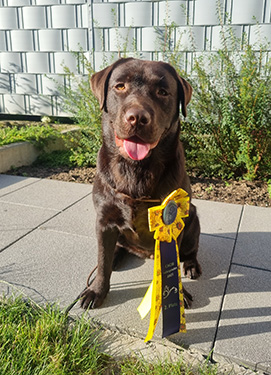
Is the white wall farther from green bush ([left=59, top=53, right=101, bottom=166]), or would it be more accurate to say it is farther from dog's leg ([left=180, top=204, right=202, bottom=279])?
dog's leg ([left=180, top=204, right=202, bottom=279])

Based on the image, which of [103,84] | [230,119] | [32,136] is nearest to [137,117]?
[103,84]

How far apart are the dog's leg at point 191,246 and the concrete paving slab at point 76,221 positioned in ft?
2.89

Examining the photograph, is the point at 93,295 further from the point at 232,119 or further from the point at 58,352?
the point at 232,119

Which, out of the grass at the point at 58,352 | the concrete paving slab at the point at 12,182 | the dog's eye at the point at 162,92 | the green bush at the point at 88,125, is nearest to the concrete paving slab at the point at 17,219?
the concrete paving slab at the point at 12,182

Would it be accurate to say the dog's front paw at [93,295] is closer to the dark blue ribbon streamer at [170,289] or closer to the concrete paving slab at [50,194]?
the dark blue ribbon streamer at [170,289]

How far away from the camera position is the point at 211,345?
1676 millimetres

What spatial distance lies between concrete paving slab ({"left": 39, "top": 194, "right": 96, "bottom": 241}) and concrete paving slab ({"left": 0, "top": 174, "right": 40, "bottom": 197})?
93 cm

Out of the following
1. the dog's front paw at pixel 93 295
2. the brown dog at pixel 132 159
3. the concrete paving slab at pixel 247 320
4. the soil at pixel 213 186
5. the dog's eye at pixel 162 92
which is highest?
the dog's eye at pixel 162 92

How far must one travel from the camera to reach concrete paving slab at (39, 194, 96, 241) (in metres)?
2.91

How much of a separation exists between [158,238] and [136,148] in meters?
0.49

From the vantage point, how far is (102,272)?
2.01 m

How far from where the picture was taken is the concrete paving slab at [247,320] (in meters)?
1.62

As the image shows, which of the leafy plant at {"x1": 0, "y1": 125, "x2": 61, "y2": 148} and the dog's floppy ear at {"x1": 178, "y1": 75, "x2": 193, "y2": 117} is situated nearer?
the dog's floppy ear at {"x1": 178, "y1": 75, "x2": 193, "y2": 117}

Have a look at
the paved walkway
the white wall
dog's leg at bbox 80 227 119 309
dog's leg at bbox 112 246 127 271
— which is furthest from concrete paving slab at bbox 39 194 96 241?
the white wall
